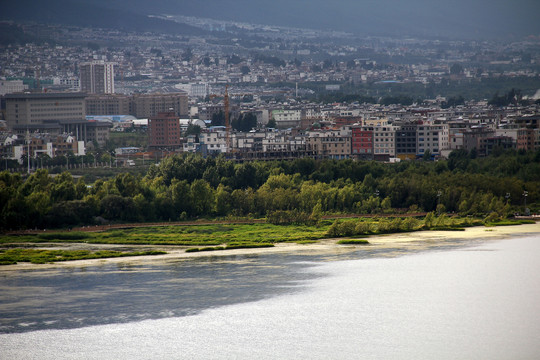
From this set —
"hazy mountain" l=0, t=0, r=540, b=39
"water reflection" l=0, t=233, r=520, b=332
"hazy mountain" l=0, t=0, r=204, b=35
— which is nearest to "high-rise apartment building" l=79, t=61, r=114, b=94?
"hazy mountain" l=0, t=0, r=204, b=35

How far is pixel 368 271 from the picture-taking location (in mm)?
17531

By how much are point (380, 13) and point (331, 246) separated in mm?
169191

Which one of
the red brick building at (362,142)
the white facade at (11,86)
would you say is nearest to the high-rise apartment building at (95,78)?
the white facade at (11,86)

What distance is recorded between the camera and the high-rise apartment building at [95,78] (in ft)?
292

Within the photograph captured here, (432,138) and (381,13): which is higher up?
(381,13)

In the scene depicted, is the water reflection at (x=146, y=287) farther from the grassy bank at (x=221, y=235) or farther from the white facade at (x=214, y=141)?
the white facade at (x=214, y=141)

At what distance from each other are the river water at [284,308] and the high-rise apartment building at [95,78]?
72501mm

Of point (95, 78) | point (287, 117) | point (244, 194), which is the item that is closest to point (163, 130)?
point (287, 117)

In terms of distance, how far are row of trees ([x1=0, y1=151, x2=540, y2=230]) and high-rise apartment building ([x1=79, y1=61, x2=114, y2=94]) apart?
60.5m

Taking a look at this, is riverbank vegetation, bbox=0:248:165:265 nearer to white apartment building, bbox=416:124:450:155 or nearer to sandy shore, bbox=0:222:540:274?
sandy shore, bbox=0:222:540:274

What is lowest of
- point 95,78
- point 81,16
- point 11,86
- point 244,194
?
point 244,194

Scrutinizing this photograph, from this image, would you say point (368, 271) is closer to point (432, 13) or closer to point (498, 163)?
point (498, 163)

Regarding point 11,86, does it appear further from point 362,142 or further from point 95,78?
point 362,142

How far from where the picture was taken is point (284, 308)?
14641 millimetres
